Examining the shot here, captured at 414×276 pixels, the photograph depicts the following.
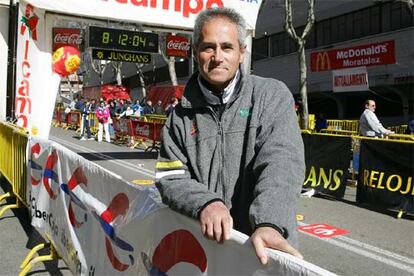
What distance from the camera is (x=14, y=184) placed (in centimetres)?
736

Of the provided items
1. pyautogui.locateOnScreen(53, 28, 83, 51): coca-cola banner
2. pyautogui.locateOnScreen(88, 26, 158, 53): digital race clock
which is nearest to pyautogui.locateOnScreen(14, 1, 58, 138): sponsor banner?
pyautogui.locateOnScreen(53, 28, 83, 51): coca-cola banner

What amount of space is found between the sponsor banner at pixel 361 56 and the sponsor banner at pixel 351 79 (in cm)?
155

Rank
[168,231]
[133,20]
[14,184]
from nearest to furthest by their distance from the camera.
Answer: [168,231] < [14,184] < [133,20]

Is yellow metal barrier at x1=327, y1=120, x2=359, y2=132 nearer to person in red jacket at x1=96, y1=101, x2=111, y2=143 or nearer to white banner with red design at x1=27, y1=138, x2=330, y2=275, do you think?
person in red jacket at x1=96, y1=101, x2=111, y2=143

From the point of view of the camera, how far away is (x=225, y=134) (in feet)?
6.90

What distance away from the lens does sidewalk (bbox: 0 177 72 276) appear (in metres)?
5.11

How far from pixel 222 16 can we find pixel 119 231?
1668mm

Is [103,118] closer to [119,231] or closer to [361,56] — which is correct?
[361,56]

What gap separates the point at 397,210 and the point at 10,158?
6285mm

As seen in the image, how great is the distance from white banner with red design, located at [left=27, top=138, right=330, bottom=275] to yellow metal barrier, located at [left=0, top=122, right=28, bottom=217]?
1141mm

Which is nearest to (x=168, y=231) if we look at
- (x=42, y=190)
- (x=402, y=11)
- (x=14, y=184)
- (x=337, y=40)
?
(x=42, y=190)

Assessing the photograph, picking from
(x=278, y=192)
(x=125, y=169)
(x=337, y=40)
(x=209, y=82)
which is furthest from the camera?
(x=337, y=40)

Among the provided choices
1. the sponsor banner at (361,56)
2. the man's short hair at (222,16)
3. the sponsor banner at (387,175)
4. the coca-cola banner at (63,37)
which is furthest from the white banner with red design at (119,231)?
the sponsor banner at (361,56)

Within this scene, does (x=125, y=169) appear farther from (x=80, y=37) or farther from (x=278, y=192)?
(x=278, y=192)
